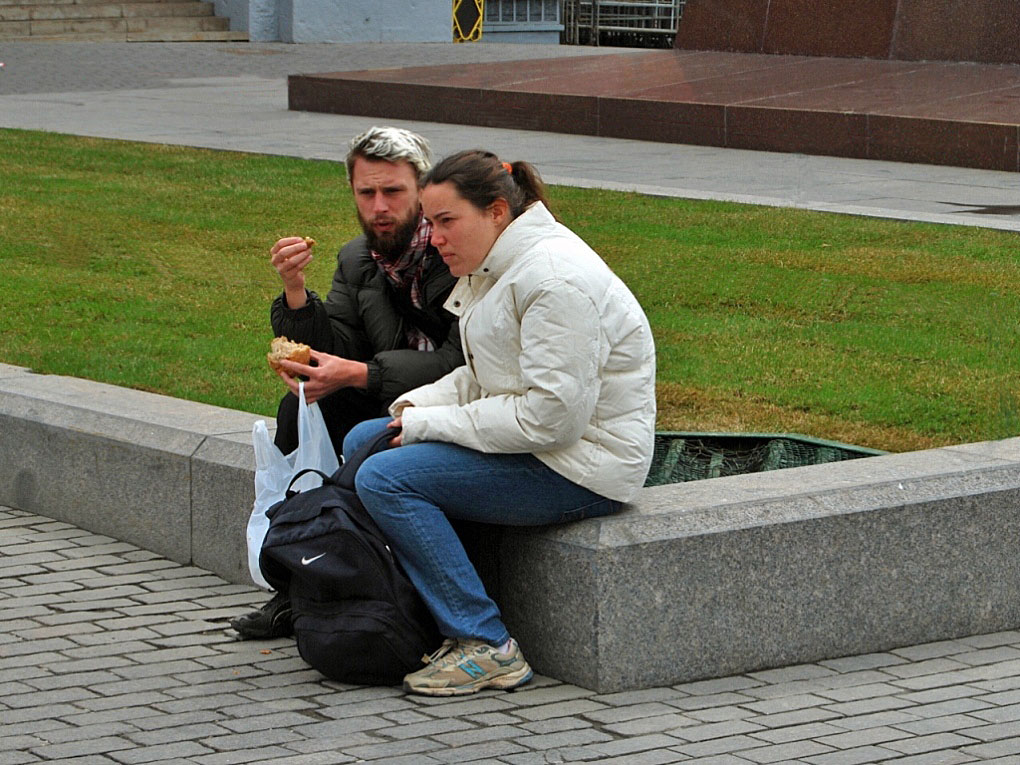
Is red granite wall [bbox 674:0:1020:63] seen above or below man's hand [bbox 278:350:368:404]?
above

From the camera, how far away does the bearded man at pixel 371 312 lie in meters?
4.59

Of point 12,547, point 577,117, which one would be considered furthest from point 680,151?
point 12,547

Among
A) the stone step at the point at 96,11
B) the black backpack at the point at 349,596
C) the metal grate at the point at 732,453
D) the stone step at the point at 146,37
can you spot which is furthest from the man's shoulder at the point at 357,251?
the stone step at the point at 96,11

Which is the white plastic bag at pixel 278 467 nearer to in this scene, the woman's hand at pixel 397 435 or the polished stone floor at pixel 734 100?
the woman's hand at pixel 397 435

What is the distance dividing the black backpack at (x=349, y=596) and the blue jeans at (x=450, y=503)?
54 millimetres

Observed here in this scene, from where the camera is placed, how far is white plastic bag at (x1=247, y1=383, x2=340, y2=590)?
462 centimetres

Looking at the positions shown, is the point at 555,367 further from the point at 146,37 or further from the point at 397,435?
the point at 146,37

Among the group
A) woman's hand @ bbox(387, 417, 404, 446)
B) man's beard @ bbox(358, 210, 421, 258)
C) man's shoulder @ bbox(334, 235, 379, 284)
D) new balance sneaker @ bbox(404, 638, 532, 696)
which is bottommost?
new balance sneaker @ bbox(404, 638, 532, 696)

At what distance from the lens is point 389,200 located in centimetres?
466

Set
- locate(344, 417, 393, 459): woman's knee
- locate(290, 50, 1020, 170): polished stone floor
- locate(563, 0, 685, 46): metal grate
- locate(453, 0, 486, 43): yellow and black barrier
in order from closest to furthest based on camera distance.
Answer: locate(344, 417, 393, 459): woman's knee < locate(290, 50, 1020, 170): polished stone floor < locate(453, 0, 486, 43): yellow and black barrier < locate(563, 0, 685, 46): metal grate

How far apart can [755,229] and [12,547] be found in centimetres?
543

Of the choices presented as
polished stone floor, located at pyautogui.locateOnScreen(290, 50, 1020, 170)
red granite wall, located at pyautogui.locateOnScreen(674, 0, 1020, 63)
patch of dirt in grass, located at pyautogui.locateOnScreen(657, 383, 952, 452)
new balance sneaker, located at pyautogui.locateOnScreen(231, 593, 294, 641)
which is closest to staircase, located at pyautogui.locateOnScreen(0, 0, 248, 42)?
polished stone floor, located at pyautogui.locateOnScreen(290, 50, 1020, 170)

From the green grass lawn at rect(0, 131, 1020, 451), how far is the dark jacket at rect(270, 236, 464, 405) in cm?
132

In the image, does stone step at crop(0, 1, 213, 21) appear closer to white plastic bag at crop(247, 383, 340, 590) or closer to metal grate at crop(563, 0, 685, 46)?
metal grate at crop(563, 0, 685, 46)
